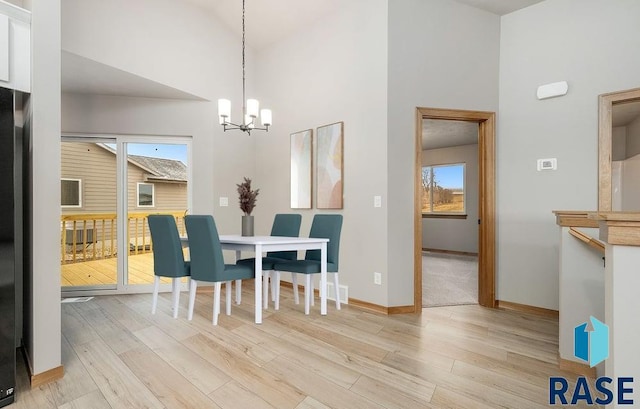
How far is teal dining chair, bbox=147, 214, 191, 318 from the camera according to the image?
317cm

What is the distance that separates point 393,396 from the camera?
1844 millimetres

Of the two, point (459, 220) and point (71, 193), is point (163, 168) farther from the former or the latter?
point (459, 220)

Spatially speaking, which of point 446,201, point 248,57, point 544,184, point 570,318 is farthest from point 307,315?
point 446,201

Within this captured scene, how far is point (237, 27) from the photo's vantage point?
14.9 ft

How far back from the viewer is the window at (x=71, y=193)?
163 inches

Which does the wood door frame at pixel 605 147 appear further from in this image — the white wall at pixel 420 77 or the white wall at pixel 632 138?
the white wall at pixel 420 77

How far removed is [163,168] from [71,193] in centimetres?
112

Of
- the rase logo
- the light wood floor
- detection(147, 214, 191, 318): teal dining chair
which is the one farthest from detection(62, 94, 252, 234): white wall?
the rase logo

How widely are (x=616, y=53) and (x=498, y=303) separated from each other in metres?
2.67

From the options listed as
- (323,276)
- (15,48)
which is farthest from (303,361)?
(15,48)

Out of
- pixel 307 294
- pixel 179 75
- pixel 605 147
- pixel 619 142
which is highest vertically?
pixel 179 75

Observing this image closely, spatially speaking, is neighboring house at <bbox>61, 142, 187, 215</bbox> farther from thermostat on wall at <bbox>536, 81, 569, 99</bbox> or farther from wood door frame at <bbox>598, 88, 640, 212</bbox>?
wood door frame at <bbox>598, 88, 640, 212</bbox>

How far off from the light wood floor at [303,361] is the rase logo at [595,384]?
0.25 ft

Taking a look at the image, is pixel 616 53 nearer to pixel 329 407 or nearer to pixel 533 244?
pixel 533 244
